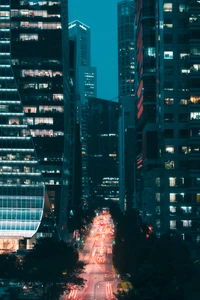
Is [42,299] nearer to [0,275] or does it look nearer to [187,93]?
[0,275]

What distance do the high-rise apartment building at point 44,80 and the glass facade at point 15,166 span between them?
317 centimetres

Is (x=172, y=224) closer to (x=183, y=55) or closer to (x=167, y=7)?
(x=183, y=55)

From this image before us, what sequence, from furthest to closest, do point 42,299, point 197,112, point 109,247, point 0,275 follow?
point 109,247
point 197,112
point 0,275
point 42,299

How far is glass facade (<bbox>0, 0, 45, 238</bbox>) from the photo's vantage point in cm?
17012

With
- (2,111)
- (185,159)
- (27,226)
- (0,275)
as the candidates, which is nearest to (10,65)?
(2,111)

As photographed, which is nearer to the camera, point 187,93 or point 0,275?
point 0,275

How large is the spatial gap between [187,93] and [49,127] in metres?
43.0

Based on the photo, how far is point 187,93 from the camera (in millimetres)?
A: 154625

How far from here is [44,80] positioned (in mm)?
176250

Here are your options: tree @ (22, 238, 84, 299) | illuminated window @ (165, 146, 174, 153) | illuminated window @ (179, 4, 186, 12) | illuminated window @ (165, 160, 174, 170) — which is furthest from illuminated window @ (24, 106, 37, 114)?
tree @ (22, 238, 84, 299)

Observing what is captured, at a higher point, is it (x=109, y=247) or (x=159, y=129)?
(x=159, y=129)

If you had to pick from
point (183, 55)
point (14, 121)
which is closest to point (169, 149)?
point (183, 55)

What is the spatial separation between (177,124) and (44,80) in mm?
43132

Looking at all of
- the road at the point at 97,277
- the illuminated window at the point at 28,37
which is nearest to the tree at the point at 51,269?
the road at the point at 97,277
